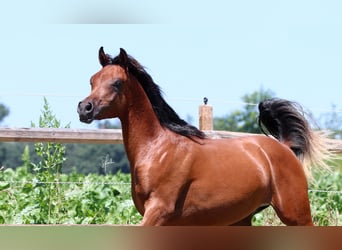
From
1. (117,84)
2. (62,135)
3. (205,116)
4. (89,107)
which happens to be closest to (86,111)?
(89,107)

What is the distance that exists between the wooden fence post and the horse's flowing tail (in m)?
0.63

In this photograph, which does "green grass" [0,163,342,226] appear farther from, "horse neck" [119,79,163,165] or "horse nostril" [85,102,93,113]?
"horse nostril" [85,102,93,113]

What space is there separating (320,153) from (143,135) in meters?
1.82

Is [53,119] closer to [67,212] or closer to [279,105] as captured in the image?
[67,212]

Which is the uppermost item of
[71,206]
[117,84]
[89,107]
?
[117,84]

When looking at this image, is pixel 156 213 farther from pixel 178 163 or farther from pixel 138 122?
pixel 138 122

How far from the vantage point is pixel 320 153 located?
17.4 ft

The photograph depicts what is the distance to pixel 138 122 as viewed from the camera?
427 centimetres

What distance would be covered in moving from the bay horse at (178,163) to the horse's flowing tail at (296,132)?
0.54m

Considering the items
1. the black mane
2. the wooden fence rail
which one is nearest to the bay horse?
the black mane

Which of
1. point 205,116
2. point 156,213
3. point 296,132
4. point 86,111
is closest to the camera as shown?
point 156,213

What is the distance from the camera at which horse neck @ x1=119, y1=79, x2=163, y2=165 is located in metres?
4.23

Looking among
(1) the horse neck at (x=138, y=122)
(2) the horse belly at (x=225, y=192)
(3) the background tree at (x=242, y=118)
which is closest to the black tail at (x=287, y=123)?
(2) the horse belly at (x=225, y=192)

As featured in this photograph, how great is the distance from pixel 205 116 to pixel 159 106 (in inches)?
64.5
